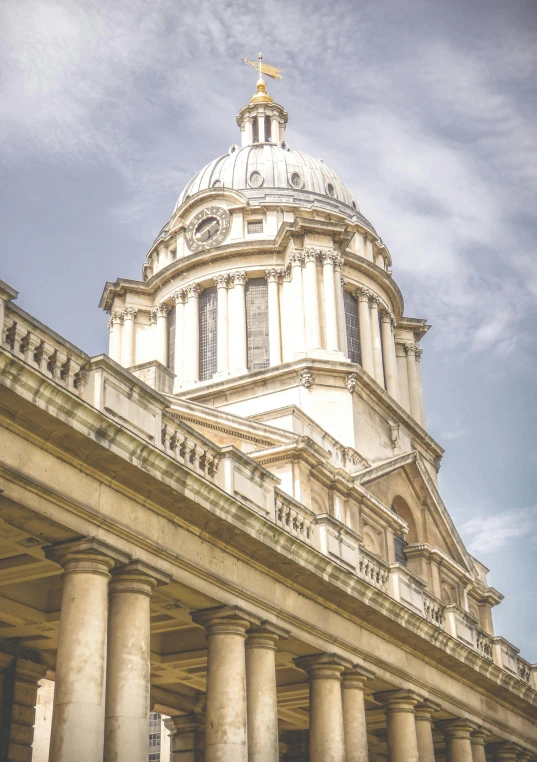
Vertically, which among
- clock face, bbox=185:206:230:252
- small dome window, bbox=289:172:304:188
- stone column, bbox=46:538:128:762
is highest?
small dome window, bbox=289:172:304:188

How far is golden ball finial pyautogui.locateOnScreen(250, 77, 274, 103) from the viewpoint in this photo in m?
67.0

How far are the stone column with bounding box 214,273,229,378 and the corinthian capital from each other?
37cm

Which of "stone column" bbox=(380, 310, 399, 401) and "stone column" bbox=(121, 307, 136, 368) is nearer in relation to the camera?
"stone column" bbox=(380, 310, 399, 401)

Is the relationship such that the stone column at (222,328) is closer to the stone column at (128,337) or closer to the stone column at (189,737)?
the stone column at (128,337)

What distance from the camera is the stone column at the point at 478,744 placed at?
3312 centimetres

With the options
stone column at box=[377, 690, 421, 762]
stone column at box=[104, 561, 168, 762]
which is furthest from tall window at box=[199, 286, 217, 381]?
stone column at box=[104, 561, 168, 762]

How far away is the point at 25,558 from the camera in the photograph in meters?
19.8

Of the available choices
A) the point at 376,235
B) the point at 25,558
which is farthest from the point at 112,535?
the point at 376,235

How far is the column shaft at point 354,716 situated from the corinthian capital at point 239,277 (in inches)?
1161

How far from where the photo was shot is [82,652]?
56.4ft

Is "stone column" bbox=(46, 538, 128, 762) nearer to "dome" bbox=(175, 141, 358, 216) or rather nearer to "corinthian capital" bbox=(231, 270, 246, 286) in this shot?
"corinthian capital" bbox=(231, 270, 246, 286)

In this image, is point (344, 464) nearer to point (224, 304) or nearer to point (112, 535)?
point (224, 304)

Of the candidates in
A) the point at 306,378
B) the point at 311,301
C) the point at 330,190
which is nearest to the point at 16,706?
the point at 306,378

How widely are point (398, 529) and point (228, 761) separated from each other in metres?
22.3
